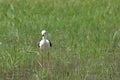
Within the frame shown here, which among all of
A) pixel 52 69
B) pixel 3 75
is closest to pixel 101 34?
pixel 52 69

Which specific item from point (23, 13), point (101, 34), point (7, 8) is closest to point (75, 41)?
point (101, 34)

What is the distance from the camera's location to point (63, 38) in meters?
6.38

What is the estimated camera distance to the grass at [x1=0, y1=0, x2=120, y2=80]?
5.28 m

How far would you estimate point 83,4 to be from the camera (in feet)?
27.2

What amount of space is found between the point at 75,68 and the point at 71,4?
303 cm

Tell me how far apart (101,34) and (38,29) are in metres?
0.89

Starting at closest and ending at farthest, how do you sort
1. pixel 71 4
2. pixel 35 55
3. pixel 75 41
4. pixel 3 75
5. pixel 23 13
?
pixel 3 75
pixel 35 55
pixel 75 41
pixel 23 13
pixel 71 4

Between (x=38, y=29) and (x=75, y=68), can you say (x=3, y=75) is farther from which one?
(x=38, y=29)

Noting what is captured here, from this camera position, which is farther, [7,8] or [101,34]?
[7,8]

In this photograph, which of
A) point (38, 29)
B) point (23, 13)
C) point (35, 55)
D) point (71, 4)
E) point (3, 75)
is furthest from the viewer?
point (71, 4)

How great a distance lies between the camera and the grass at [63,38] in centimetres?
528

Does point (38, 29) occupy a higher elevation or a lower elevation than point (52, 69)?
higher

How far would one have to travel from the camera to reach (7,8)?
26.6 ft

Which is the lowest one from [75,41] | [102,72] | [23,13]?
[102,72]
